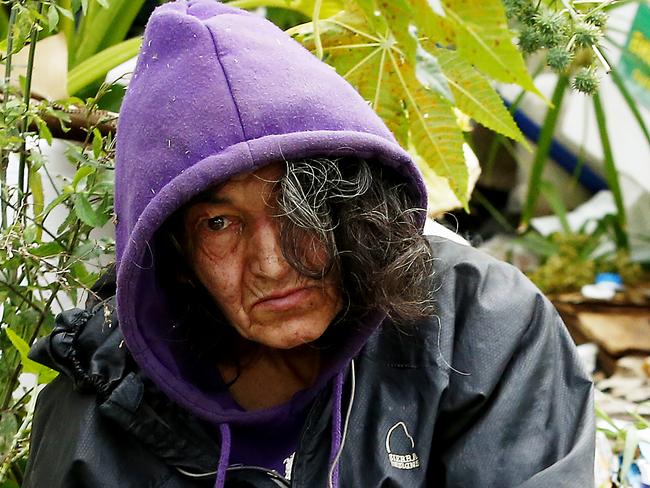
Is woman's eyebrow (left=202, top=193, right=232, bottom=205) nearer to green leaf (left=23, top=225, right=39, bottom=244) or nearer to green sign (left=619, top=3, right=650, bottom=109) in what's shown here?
green leaf (left=23, top=225, right=39, bottom=244)

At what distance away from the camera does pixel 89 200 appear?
4.98ft

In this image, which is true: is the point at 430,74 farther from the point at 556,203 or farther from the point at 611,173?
the point at 556,203

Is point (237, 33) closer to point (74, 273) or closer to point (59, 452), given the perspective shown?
point (74, 273)

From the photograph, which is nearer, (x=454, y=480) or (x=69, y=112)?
(x=454, y=480)

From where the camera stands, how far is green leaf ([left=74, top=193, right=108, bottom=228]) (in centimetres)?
145

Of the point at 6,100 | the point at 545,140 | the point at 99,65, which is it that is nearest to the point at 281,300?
the point at 6,100

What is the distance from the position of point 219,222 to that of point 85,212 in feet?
0.85

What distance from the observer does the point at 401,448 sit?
4.70 feet

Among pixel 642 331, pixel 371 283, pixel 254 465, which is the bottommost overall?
pixel 642 331

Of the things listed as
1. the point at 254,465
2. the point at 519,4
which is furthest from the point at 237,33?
the point at 254,465

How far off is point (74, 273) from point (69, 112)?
13.3 inches

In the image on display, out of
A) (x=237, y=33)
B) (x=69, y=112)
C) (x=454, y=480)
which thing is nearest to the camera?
(x=237, y=33)

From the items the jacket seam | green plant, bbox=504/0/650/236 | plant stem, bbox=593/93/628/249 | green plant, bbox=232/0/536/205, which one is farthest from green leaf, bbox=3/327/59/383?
plant stem, bbox=593/93/628/249

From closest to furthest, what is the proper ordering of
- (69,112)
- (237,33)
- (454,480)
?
(237,33) → (454,480) → (69,112)
